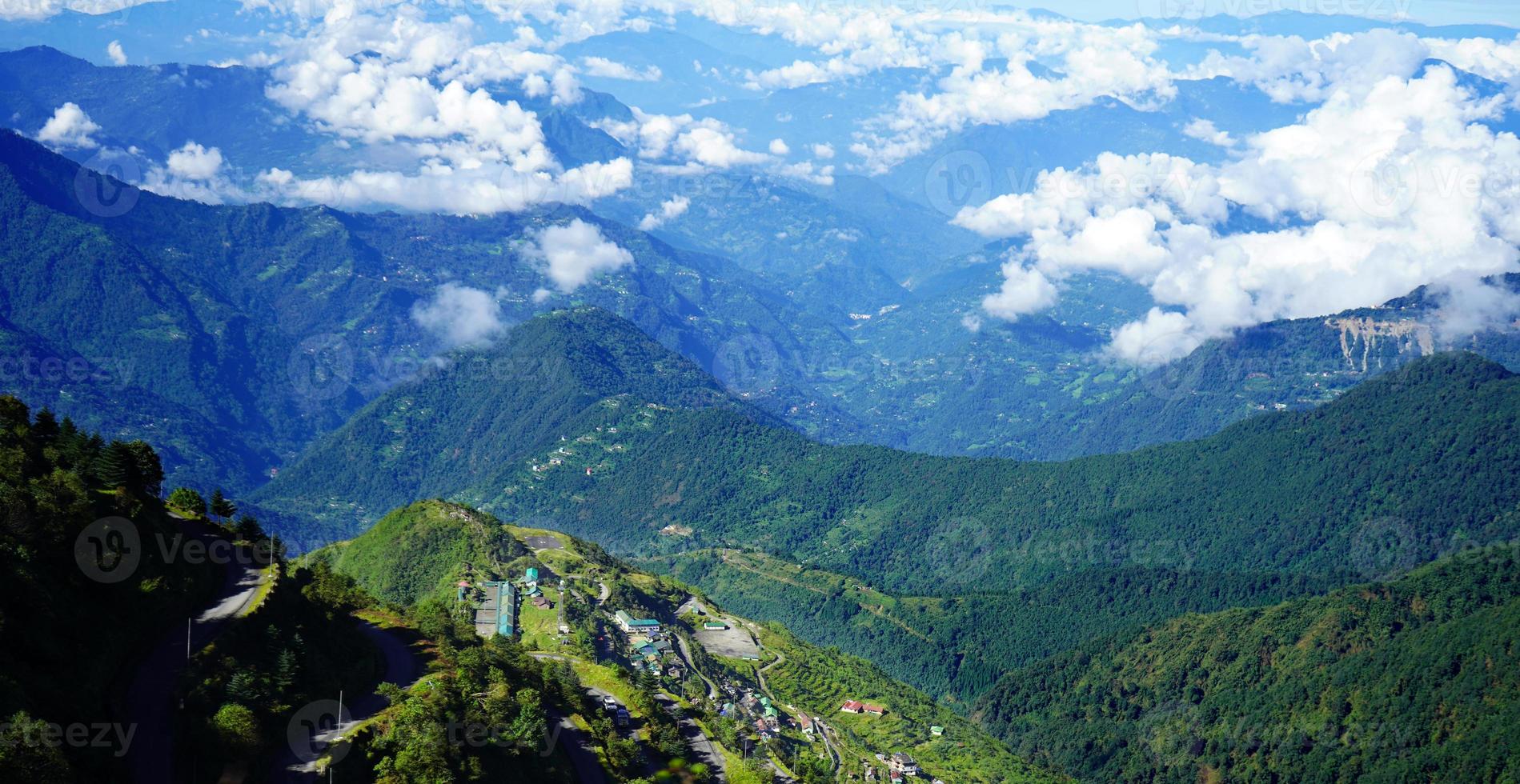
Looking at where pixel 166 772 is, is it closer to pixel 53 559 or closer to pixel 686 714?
pixel 53 559

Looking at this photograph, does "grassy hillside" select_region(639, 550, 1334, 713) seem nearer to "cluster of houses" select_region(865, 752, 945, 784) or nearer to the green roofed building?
"cluster of houses" select_region(865, 752, 945, 784)

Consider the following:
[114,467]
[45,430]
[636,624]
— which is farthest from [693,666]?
[45,430]

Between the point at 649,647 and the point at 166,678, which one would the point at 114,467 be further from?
the point at 649,647

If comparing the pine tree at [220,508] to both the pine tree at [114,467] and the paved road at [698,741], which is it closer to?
the pine tree at [114,467]

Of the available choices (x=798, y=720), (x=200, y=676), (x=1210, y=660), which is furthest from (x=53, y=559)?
(x=1210, y=660)

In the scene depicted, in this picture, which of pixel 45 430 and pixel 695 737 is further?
pixel 695 737

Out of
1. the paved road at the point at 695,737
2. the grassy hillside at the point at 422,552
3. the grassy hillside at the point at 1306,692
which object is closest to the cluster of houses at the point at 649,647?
the paved road at the point at 695,737
